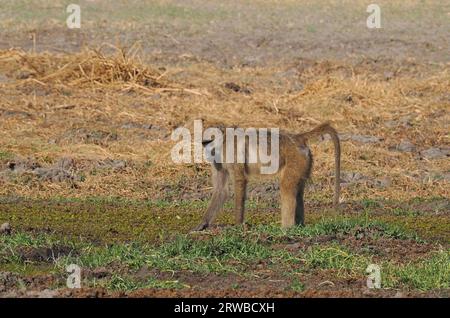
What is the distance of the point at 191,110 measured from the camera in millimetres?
19406

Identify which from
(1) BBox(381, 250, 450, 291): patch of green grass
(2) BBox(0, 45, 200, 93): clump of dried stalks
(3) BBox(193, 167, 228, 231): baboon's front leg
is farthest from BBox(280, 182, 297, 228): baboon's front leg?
→ (2) BBox(0, 45, 200, 93): clump of dried stalks

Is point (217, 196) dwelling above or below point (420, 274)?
above

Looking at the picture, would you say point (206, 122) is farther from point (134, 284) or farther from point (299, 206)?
point (134, 284)

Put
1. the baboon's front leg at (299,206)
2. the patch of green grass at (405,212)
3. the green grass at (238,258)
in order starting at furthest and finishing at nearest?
the patch of green grass at (405,212), the baboon's front leg at (299,206), the green grass at (238,258)

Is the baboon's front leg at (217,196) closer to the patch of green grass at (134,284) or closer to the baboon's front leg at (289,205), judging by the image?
the baboon's front leg at (289,205)

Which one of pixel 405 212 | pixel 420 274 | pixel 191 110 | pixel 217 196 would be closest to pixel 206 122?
pixel 191 110

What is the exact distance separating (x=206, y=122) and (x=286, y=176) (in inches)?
269

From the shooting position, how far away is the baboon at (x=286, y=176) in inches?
443

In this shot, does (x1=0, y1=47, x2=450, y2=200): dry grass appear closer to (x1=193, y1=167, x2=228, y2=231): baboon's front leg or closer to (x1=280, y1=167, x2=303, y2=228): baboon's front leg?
(x1=193, y1=167, x2=228, y2=231): baboon's front leg

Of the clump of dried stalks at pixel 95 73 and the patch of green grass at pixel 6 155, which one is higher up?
the clump of dried stalks at pixel 95 73

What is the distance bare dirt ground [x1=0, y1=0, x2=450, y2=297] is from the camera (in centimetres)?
925

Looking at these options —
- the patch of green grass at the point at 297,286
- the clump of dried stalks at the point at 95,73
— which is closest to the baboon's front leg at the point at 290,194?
the patch of green grass at the point at 297,286

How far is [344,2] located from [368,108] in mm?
15499

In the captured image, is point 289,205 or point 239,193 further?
point 239,193
